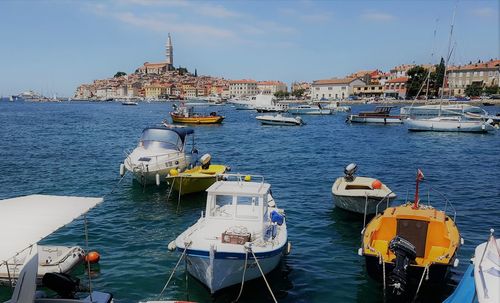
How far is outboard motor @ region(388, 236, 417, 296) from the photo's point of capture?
11.7 meters

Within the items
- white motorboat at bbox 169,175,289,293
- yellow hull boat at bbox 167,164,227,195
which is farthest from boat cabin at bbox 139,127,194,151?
white motorboat at bbox 169,175,289,293

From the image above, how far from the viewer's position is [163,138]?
27.6 m

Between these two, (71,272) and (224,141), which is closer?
(71,272)

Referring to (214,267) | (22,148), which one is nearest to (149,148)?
(214,267)

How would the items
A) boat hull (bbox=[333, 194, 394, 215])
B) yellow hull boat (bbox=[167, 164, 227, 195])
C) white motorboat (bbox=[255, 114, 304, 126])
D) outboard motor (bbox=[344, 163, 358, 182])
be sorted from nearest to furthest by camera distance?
boat hull (bbox=[333, 194, 394, 215]) < outboard motor (bbox=[344, 163, 358, 182]) < yellow hull boat (bbox=[167, 164, 227, 195]) < white motorboat (bbox=[255, 114, 304, 126])

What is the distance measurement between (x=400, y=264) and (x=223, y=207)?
5.74 meters

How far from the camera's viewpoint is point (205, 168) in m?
25.1

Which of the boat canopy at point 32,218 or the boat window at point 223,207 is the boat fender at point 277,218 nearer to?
the boat window at point 223,207

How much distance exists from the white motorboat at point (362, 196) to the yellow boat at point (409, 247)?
11.8 feet

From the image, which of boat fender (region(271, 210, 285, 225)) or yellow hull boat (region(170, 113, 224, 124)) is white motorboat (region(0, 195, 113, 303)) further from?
yellow hull boat (region(170, 113, 224, 124))

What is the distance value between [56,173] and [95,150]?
42.5ft

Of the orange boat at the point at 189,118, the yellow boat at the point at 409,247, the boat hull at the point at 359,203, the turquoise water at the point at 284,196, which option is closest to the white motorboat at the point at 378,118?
the turquoise water at the point at 284,196

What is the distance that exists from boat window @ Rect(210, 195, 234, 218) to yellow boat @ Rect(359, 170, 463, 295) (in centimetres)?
428

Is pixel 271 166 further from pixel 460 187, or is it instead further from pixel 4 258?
pixel 4 258
